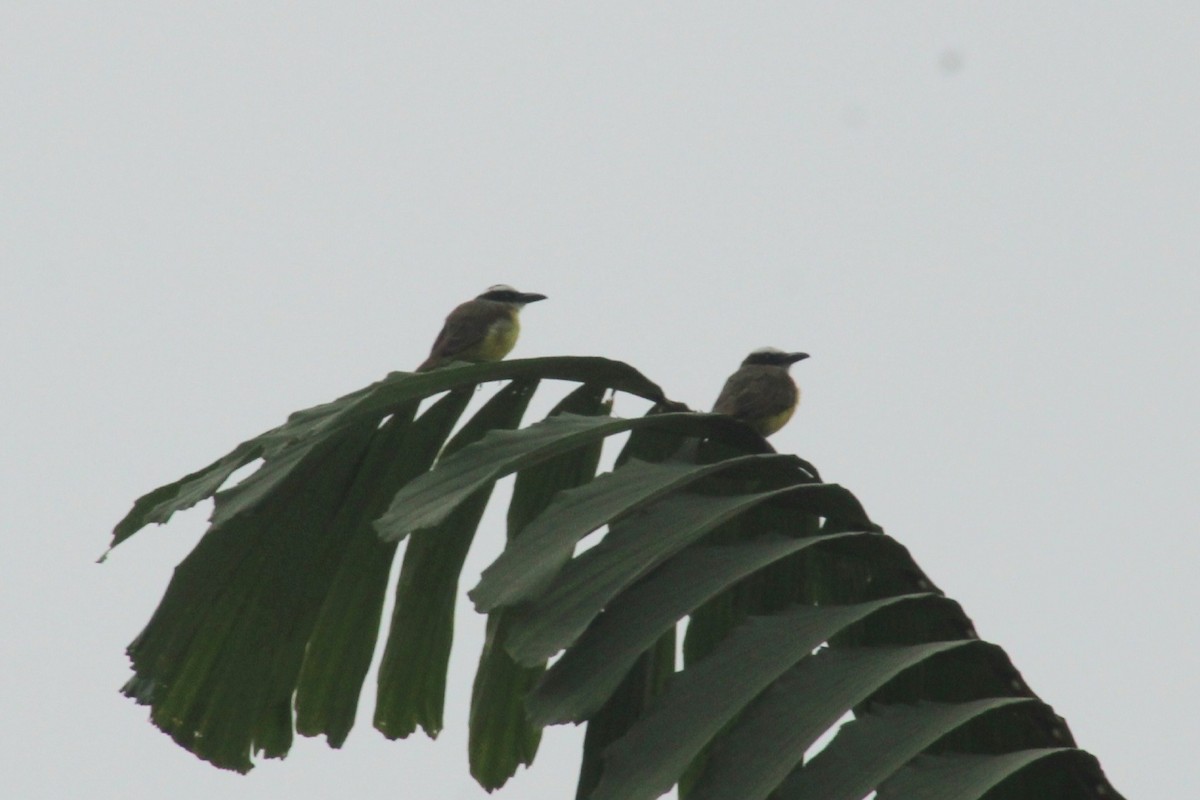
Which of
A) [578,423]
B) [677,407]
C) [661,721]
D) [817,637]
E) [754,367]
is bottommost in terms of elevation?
[661,721]

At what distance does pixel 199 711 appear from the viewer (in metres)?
3.00

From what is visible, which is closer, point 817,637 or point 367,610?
point 817,637

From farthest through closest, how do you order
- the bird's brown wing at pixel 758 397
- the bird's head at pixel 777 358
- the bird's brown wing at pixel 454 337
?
the bird's head at pixel 777 358 → the bird's brown wing at pixel 454 337 → the bird's brown wing at pixel 758 397

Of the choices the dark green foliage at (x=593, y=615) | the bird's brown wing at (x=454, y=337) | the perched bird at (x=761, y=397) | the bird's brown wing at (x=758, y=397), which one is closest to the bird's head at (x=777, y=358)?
the perched bird at (x=761, y=397)

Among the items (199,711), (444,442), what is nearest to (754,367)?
(444,442)

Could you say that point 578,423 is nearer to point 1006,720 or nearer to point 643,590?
point 643,590

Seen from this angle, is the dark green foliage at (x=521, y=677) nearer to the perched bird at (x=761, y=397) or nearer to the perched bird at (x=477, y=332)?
the perched bird at (x=761, y=397)

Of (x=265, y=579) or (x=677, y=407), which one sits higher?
(x=677, y=407)

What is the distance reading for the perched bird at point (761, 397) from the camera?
5770 millimetres

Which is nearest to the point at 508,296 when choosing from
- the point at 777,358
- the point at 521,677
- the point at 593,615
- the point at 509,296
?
the point at 509,296

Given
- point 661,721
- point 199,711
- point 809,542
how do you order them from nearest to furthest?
1. point 661,721
2. point 809,542
3. point 199,711

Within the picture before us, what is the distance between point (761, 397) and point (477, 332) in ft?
4.25

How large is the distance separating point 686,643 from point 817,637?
0.97m

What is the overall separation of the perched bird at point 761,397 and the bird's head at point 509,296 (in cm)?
152
